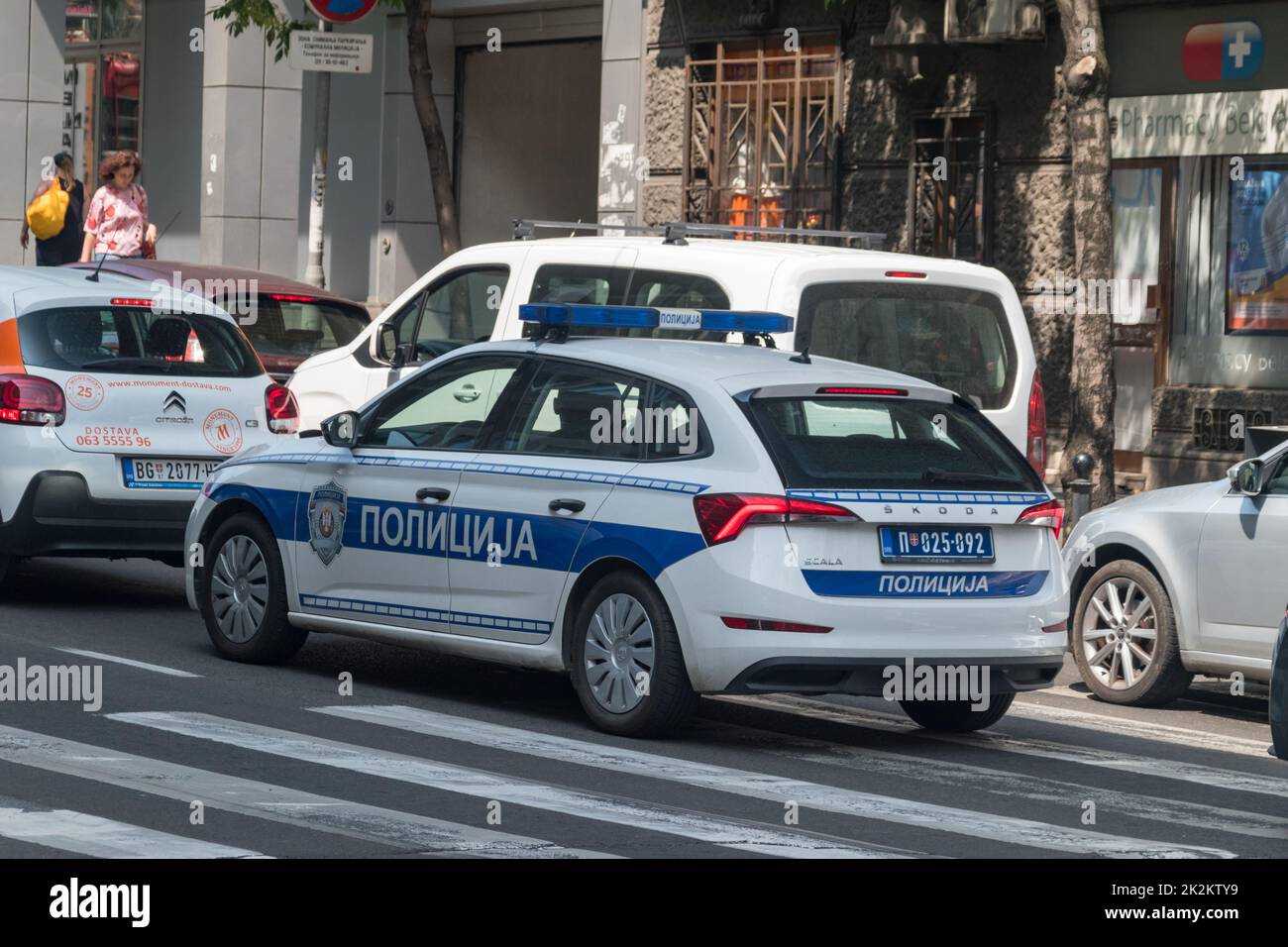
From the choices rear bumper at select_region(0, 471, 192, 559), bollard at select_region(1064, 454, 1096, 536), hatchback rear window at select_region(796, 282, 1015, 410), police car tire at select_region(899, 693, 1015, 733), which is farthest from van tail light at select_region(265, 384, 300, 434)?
bollard at select_region(1064, 454, 1096, 536)

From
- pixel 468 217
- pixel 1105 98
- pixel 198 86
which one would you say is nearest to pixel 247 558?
pixel 1105 98

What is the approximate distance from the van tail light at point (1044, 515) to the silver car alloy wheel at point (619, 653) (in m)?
1.55

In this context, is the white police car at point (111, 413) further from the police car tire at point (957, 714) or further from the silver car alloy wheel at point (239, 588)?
the police car tire at point (957, 714)

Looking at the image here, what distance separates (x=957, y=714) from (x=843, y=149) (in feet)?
36.4

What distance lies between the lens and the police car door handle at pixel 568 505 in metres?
9.13

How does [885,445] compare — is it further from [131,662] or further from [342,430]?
[131,662]

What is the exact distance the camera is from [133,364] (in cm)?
1220

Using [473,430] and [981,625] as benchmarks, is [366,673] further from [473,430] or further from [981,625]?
[981,625]

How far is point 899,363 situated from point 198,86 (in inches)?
854

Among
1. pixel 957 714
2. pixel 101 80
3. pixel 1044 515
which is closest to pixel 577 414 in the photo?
pixel 1044 515

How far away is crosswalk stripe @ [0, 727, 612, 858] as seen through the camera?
689 cm

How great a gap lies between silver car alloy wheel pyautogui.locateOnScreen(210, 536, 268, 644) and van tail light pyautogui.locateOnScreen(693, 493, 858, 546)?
271 centimetres

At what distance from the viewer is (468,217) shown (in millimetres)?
26219

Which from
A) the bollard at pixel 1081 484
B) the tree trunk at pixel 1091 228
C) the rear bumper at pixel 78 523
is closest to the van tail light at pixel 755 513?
the rear bumper at pixel 78 523
